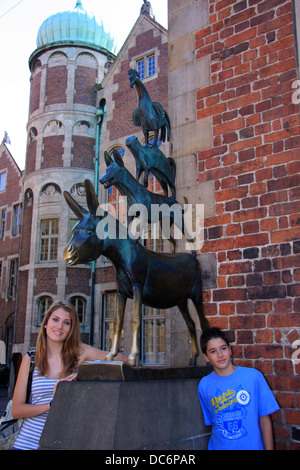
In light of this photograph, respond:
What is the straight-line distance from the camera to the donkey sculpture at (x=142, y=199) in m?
3.38

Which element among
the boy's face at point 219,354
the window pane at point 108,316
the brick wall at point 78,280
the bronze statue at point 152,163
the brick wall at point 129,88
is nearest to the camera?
the boy's face at point 219,354

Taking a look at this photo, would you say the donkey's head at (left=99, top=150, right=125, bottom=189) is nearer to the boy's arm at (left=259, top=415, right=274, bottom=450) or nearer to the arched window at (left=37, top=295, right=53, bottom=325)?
the boy's arm at (left=259, top=415, right=274, bottom=450)

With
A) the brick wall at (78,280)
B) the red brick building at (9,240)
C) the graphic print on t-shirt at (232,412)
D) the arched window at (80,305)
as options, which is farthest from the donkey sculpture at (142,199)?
the red brick building at (9,240)

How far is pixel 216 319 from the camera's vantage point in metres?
3.79

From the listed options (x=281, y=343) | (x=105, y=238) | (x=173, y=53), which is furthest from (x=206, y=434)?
(x=173, y=53)

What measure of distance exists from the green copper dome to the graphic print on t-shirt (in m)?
17.4

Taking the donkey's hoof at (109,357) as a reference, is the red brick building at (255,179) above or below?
above

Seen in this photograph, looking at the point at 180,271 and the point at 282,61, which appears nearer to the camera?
the point at 180,271

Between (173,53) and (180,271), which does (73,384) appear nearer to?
(180,271)

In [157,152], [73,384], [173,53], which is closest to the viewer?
[73,384]

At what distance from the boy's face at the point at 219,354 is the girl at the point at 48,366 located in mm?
650

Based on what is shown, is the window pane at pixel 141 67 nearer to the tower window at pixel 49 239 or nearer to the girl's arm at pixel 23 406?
the tower window at pixel 49 239

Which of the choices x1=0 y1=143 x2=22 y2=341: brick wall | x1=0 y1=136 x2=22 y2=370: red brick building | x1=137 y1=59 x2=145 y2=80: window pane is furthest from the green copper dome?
x1=0 y1=136 x2=22 y2=370: red brick building

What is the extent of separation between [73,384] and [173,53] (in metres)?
3.50
